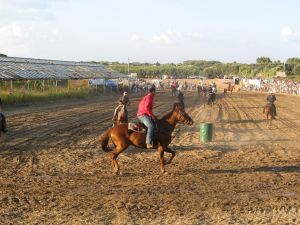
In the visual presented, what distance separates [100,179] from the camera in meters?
12.7

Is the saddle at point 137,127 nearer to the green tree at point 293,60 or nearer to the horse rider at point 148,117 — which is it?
the horse rider at point 148,117

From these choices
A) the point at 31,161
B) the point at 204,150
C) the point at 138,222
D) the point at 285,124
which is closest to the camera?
the point at 138,222

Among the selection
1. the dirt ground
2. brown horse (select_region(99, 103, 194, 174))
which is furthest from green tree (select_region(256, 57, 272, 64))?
brown horse (select_region(99, 103, 194, 174))

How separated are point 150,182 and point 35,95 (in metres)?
32.7

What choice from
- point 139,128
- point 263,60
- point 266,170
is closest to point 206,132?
point 266,170

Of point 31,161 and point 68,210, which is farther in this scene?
point 31,161

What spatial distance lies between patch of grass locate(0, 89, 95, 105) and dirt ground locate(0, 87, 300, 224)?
697 inches

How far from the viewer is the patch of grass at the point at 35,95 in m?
38.5

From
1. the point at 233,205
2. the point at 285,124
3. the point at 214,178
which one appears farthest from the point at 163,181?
the point at 285,124

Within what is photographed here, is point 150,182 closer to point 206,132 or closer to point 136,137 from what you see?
point 136,137

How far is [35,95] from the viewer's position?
142 ft

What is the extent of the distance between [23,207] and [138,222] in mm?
2549

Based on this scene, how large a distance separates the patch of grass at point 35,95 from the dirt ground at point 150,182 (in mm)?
17698

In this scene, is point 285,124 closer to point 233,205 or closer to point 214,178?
point 214,178
